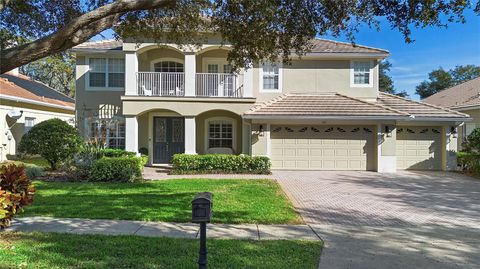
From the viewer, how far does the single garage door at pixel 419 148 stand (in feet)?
61.1

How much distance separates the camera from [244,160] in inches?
645

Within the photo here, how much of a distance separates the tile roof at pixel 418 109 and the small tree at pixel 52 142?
607 inches

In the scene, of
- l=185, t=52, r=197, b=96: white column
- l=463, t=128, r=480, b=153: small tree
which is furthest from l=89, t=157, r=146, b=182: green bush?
l=463, t=128, r=480, b=153: small tree

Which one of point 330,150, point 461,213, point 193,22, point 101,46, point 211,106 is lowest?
point 461,213

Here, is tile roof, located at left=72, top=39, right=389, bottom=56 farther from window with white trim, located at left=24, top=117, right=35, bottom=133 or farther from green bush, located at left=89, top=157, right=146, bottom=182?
green bush, located at left=89, top=157, right=146, bottom=182

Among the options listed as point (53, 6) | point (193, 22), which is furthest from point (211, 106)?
point (53, 6)

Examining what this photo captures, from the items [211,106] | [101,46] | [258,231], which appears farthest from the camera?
[101,46]

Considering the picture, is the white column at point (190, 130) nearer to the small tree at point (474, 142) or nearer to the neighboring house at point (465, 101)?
the small tree at point (474, 142)

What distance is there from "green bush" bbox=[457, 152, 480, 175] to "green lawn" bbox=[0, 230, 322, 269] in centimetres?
1389

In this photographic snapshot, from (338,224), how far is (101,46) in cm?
1628

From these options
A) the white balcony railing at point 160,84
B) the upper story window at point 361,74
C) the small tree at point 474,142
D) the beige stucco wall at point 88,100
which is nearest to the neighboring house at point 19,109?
the beige stucco wall at point 88,100

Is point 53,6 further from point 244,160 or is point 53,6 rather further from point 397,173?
point 397,173

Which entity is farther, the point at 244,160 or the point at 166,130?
the point at 166,130

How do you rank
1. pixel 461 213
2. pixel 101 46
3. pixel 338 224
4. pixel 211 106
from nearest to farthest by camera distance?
pixel 338 224
pixel 461 213
pixel 211 106
pixel 101 46
